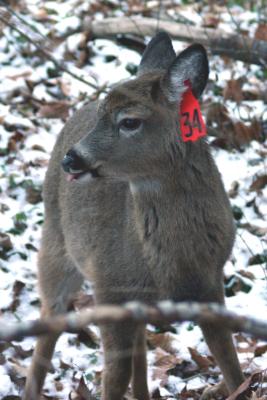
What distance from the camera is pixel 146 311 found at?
5.48 ft

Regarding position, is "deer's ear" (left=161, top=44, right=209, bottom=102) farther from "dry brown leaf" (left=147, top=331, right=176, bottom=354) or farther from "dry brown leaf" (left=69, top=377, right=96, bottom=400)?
"dry brown leaf" (left=147, top=331, right=176, bottom=354)

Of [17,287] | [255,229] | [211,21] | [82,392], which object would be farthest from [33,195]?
[211,21]

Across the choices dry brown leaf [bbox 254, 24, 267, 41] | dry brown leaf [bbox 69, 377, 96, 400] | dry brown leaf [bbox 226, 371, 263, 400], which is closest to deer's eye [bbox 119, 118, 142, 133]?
dry brown leaf [bbox 226, 371, 263, 400]

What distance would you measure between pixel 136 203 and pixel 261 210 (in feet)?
8.67

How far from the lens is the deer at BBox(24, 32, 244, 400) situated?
372 cm

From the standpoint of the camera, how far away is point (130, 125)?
147 inches

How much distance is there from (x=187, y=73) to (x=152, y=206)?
2.10 feet

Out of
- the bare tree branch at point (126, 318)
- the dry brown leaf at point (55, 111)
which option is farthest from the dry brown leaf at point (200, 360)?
the bare tree branch at point (126, 318)

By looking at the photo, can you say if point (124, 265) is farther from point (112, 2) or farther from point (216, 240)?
point (112, 2)

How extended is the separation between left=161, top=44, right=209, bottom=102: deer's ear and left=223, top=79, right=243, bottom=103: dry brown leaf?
370 centimetres

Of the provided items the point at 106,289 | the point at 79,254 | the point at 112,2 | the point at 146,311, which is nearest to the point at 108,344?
the point at 106,289

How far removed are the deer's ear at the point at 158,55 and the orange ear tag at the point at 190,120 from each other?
1.78 feet

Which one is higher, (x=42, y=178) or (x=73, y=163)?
(x=73, y=163)

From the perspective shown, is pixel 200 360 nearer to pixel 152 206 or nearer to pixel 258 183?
pixel 152 206
